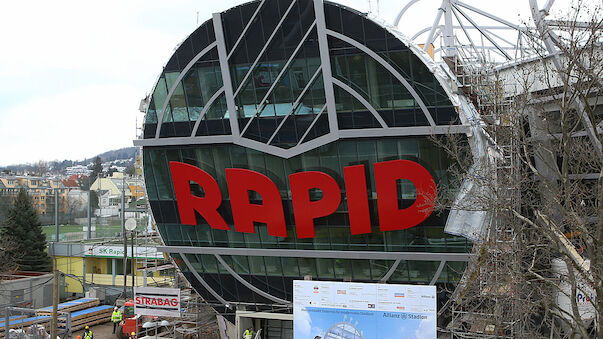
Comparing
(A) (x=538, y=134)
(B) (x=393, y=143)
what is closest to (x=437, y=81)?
(B) (x=393, y=143)

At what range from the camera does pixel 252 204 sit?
88.0 feet

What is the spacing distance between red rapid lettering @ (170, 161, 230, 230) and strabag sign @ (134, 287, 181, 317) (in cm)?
330

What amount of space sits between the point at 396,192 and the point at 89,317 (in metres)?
23.8

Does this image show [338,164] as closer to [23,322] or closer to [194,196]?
[194,196]

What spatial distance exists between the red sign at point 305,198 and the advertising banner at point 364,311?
183 inches

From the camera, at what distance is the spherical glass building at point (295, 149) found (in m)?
24.2

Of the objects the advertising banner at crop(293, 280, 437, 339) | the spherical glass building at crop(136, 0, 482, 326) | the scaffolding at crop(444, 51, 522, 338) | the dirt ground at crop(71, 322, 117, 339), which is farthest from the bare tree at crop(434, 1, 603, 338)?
the dirt ground at crop(71, 322, 117, 339)

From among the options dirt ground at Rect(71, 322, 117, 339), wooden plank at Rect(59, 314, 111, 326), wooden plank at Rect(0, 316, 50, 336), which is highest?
wooden plank at Rect(0, 316, 50, 336)

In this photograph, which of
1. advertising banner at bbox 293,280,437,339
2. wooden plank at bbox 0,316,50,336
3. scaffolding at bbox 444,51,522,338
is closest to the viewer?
advertising banner at bbox 293,280,437,339

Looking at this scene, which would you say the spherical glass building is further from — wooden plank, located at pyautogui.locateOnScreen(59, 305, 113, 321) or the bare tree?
wooden plank, located at pyautogui.locateOnScreen(59, 305, 113, 321)

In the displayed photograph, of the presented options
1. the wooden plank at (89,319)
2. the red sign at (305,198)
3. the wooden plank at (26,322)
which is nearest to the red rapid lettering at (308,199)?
the red sign at (305,198)

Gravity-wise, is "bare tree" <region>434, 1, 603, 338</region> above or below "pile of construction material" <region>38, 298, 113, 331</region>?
above

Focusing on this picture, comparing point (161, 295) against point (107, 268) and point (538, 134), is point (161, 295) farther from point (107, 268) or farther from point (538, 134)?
point (107, 268)

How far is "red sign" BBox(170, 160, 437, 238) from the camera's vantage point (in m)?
24.2
